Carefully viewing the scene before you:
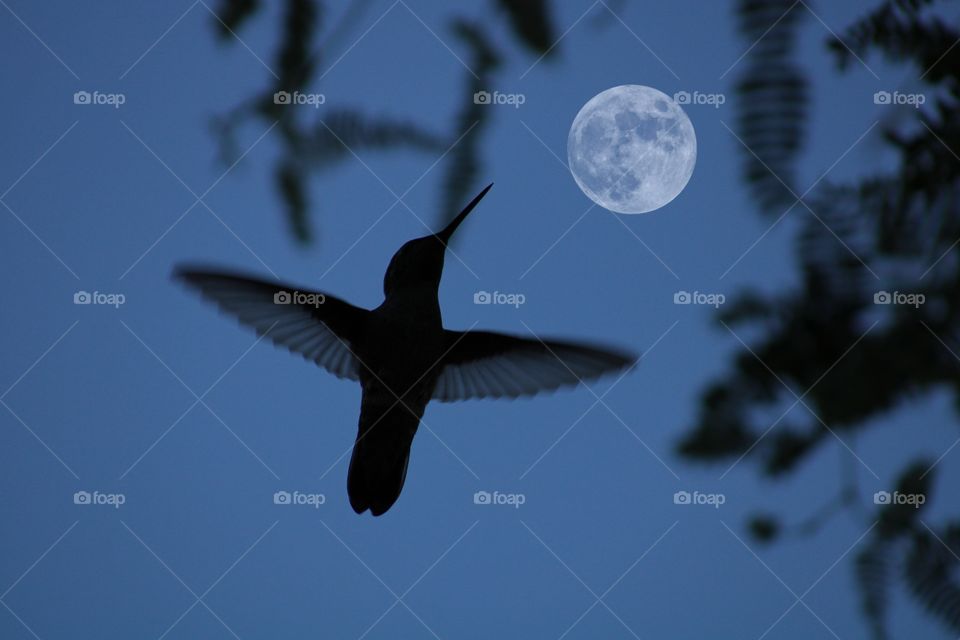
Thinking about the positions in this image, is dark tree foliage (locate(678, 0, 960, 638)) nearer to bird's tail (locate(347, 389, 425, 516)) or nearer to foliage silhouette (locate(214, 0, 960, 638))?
foliage silhouette (locate(214, 0, 960, 638))

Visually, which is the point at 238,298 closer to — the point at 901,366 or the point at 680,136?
the point at 680,136

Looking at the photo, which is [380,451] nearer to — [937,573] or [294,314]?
[294,314]

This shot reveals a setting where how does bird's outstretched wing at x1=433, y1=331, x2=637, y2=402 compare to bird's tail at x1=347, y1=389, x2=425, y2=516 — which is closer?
bird's outstretched wing at x1=433, y1=331, x2=637, y2=402

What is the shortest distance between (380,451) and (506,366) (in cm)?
59

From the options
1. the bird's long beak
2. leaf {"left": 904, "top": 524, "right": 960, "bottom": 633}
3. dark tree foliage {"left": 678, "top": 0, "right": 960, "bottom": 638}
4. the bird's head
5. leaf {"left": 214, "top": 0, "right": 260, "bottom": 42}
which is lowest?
leaf {"left": 904, "top": 524, "right": 960, "bottom": 633}

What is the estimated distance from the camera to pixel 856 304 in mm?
665

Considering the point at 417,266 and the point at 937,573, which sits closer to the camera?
the point at 937,573

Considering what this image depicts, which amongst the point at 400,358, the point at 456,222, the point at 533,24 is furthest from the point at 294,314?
the point at 533,24

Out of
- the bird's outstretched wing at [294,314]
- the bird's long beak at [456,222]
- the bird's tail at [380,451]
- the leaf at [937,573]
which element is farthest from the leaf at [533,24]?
the bird's tail at [380,451]

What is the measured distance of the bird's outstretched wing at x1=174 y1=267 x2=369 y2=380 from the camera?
2.89m

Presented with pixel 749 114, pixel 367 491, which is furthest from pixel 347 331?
pixel 749 114

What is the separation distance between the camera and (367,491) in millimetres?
3434

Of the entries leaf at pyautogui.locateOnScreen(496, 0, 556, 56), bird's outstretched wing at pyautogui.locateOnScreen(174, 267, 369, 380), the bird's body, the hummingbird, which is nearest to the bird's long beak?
leaf at pyautogui.locateOnScreen(496, 0, 556, 56)

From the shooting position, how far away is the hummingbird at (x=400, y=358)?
3375 mm
